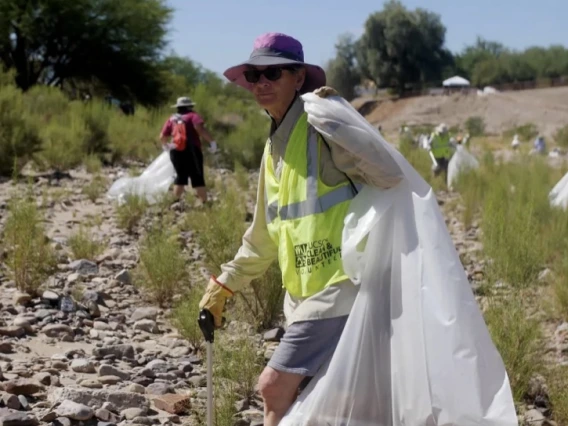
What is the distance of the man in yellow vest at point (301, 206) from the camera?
3139 millimetres

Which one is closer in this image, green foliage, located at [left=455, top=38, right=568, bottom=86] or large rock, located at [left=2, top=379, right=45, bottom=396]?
large rock, located at [left=2, top=379, right=45, bottom=396]

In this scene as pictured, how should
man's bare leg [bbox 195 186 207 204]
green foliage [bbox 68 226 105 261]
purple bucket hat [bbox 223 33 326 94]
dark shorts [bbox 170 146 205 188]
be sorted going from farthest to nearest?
man's bare leg [bbox 195 186 207 204] < dark shorts [bbox 170 146 205 188] < green foliage [bbox 68 226 105 261] < purple bucket hat [bbox 223 33 326 94]

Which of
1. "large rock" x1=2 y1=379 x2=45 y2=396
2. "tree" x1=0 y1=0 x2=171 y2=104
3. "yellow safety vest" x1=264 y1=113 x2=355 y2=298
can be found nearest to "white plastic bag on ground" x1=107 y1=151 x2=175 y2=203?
"large rock" x1=2 y1=379 x2=45 y2=396

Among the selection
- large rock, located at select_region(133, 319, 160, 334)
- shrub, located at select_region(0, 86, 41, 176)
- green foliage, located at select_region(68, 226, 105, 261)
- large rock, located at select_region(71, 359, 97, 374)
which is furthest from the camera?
shrub, located at select_region(0, 86, 41, 176)

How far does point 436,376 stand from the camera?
2996 millimetres

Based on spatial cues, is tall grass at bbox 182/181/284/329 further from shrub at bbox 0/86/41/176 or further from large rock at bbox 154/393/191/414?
shrub at bbox 0/86/41/176

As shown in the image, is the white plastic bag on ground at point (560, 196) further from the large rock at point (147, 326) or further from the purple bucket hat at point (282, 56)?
the purple bucket hat at point (282, 56)

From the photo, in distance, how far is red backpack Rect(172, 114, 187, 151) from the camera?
1189 cm

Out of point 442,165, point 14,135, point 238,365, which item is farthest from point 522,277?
point 442,165

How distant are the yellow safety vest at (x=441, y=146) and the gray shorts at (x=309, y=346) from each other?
14.1 meters

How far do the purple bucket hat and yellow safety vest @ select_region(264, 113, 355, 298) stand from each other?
0.19 meters

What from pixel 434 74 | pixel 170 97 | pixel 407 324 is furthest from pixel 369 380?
pixel 434 74

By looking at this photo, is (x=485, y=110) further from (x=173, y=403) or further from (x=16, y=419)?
(x=16, y=419)

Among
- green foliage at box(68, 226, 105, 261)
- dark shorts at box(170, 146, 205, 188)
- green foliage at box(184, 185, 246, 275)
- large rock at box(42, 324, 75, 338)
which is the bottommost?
large rock at box(42, 324, 75, 338)
